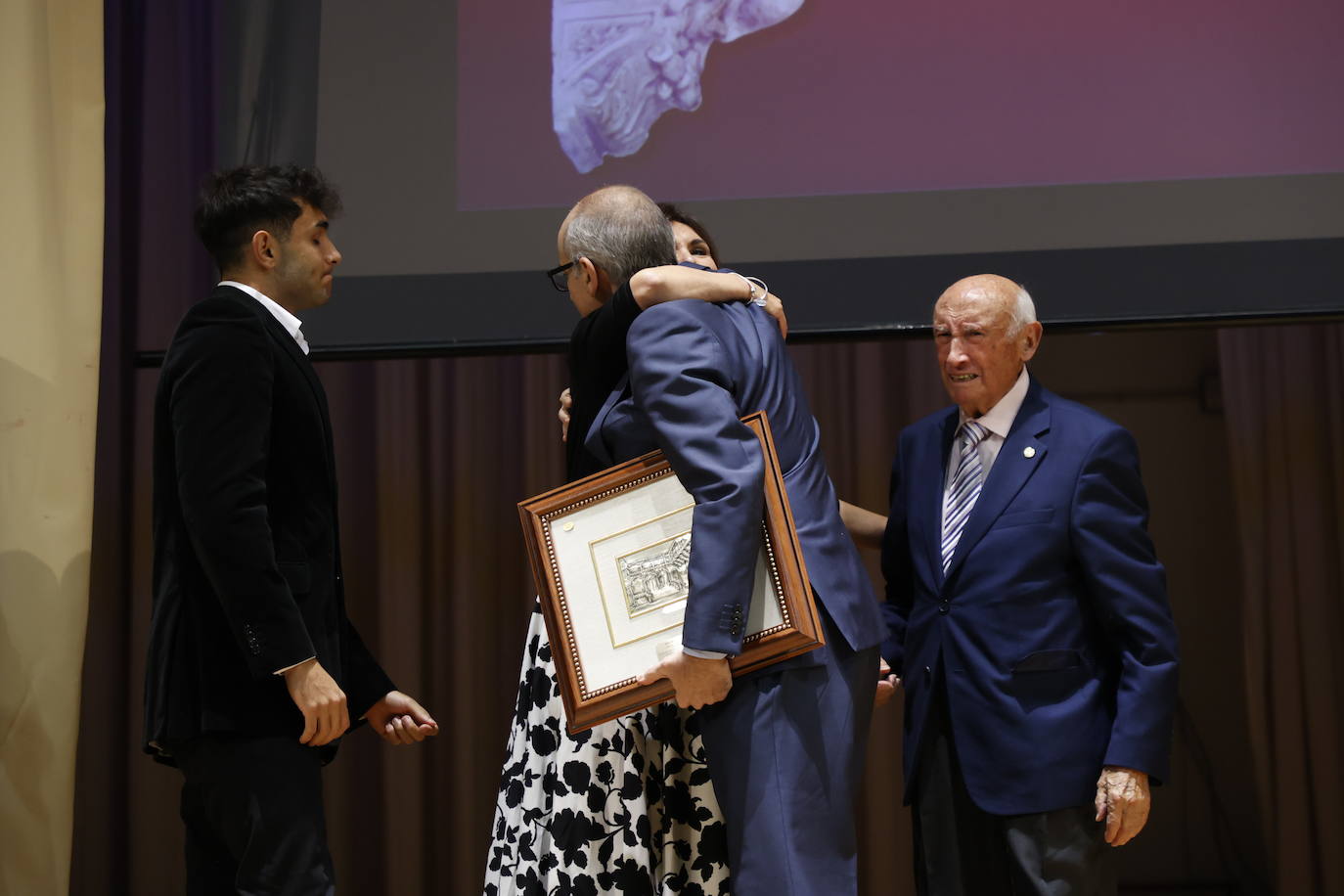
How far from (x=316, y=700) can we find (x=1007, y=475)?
45.6 inches

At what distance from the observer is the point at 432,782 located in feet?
10.9

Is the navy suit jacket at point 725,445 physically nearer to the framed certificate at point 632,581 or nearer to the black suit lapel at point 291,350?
the framed certificate at point 632,581

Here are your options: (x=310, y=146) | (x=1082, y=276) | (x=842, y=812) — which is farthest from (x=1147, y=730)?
(x=310, y=146)

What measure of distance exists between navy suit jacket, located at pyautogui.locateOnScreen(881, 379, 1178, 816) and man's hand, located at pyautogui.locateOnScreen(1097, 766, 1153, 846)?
23 millimetres

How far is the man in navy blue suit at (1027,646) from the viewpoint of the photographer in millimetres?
1934

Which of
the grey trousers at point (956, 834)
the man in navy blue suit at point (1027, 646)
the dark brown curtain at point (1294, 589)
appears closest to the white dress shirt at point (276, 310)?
the man in navy blue suit at point (1027, 646)

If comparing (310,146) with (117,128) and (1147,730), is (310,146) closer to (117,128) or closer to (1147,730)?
(117,128)

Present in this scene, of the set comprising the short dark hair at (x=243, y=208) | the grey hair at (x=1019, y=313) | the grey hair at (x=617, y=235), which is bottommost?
the grey hair at (x=1019, y=313)

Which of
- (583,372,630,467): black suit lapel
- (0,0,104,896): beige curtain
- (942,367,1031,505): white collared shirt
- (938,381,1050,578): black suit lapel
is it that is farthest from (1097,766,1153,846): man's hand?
(0,0,104,896): beige curtain

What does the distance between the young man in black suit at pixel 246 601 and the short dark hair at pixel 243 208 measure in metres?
0.10

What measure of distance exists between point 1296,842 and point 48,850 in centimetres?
300

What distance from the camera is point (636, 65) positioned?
9.89 ft

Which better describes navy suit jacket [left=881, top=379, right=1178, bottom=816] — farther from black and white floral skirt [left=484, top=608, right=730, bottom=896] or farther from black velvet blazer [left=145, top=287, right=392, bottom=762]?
black velvet blazer [left=145, top=287, right=392, bottom=762]

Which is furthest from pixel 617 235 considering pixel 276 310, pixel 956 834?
pixel 956 834
